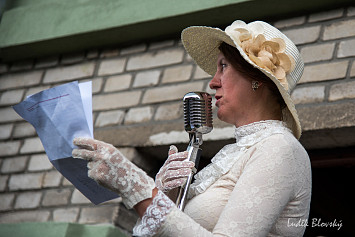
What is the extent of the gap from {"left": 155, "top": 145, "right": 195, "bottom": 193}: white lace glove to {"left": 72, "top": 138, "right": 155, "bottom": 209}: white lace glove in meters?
0.19

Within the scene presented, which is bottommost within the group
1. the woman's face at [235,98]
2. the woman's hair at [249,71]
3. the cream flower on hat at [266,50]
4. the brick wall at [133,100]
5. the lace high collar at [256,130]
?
the brick wall at [133,100]

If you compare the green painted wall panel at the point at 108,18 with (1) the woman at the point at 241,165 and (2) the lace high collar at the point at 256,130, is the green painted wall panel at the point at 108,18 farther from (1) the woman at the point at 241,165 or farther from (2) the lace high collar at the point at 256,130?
(2) the lace high collar at the point at 256,130

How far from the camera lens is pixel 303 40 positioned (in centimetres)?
327

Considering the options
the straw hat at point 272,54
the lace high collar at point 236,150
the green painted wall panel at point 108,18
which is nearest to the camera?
the lace high collar at point 236,150

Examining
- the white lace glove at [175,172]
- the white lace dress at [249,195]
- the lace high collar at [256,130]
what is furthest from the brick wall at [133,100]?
the white lace glove at [175,172]

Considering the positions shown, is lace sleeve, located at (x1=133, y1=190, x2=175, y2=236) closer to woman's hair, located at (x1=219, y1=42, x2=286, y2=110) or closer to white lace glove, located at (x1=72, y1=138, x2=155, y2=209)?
white lace glove, located at (x1=72, y1=138, x2=155, y2=209)

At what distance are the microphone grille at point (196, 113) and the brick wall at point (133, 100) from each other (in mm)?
1197

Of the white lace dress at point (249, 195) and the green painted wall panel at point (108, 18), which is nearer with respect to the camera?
the white lace dress at point (249, 195)

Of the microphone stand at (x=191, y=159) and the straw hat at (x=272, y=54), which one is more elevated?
the straw hat at (x=272, y=54)

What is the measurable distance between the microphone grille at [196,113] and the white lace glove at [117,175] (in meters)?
0.36

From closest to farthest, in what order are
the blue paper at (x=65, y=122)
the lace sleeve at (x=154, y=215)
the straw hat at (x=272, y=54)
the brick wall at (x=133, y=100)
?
1. the lace sleeve at (x=154, y=215)
2. the blue paper at (x=65, y=122)
3. the straw hat at (x=272, y=54)
4. the brick wall at (x=133, y=100)

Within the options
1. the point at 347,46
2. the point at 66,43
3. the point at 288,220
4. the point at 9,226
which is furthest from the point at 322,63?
the point at 9,226

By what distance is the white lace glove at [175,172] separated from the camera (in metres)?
1.77

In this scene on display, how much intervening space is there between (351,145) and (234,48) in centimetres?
129
